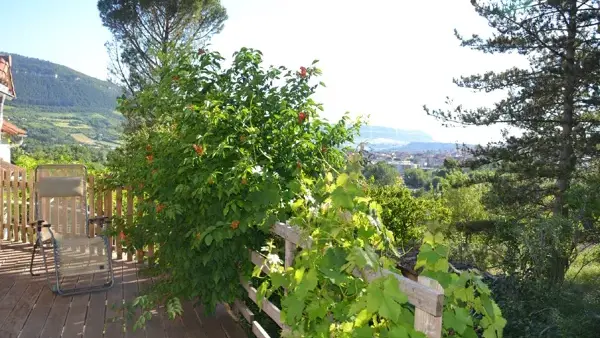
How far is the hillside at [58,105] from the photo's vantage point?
26.9 m

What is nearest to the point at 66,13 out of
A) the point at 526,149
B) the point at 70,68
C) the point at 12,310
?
the point at 526,149

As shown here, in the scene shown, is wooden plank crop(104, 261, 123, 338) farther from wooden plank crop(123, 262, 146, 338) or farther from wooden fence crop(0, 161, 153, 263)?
wooden fence crop(0, 161, 153, 263)

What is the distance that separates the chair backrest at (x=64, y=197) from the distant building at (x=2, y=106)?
765 cm

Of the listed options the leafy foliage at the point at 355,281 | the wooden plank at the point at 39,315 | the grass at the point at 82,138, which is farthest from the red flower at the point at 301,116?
the grass at the point at 82,138

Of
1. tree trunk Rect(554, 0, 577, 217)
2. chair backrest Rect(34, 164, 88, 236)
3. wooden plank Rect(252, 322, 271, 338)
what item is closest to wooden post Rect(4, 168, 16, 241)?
chair backrest Rect(34, 164, 88, 236)

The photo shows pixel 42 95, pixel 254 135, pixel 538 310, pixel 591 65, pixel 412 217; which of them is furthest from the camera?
pixel 42 95

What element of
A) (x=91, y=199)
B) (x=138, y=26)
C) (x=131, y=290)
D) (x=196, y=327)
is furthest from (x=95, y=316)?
(x=138, y=26)

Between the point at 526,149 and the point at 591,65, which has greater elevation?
the point at 591,65

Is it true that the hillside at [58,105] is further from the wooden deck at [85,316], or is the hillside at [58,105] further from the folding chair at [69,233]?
the wooden deck at [85,316]

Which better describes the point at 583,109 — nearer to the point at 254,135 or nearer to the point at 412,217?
the point at 412,217

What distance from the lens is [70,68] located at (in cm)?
4100

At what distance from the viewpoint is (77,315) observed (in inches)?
142

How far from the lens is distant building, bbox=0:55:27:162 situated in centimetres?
1278

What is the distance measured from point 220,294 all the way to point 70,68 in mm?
42657
